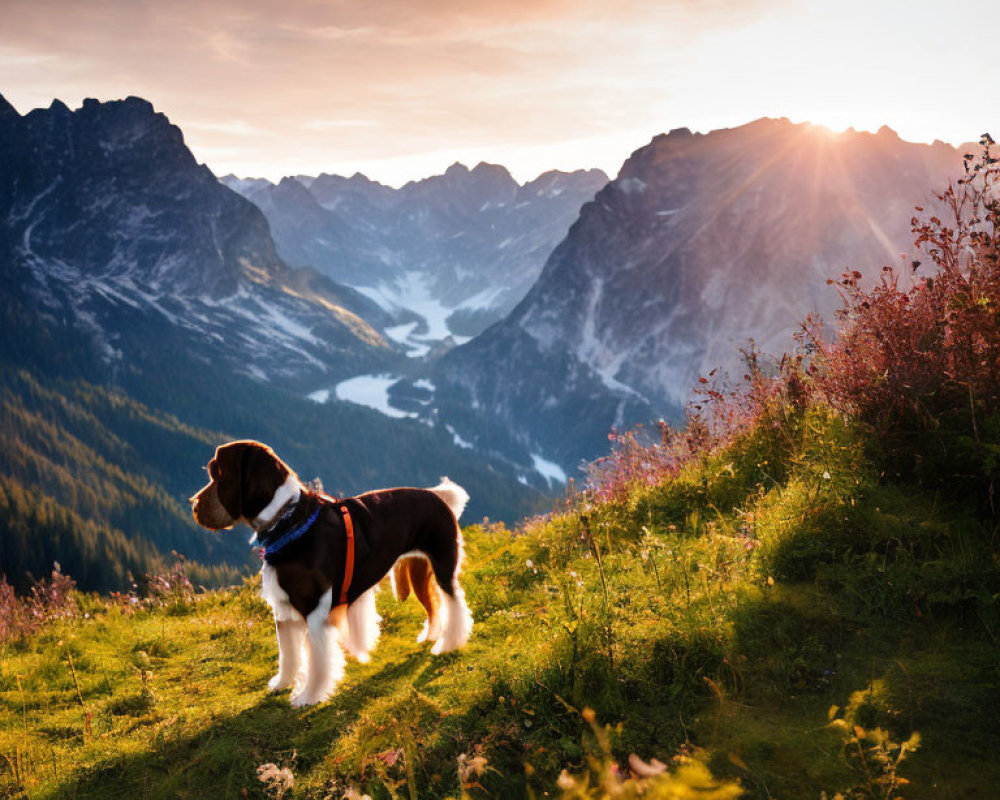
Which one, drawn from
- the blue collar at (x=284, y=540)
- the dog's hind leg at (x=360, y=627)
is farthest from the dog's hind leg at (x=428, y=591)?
the blue collar at (x=284, y=540)

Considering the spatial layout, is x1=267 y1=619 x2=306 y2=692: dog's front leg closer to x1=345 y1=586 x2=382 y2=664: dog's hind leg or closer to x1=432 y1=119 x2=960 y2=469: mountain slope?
x1=345 y1=586 x2=382 y2=664: dog's hind leg

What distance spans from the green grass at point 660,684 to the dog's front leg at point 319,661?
123 millimetres

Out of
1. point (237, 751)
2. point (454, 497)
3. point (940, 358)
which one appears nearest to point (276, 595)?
point (237, 751)

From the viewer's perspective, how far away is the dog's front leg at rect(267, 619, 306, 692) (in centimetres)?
544

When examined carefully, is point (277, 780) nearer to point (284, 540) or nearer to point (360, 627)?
point (284, 540)

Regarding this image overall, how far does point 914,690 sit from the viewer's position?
12.2 feet

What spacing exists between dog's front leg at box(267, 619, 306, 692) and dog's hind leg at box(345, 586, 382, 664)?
46 centimetres

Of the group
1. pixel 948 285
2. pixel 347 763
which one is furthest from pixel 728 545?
pixel 347 763

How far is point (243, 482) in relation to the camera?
5082mm

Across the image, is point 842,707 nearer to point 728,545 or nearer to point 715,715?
point 715,715

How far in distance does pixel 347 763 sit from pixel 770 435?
17.9ft

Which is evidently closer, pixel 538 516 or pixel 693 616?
pixel 693 616

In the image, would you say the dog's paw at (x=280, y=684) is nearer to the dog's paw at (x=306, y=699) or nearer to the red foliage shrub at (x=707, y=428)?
the dog's paw at (x=306, y=699)

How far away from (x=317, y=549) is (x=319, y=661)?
907 millimetres
